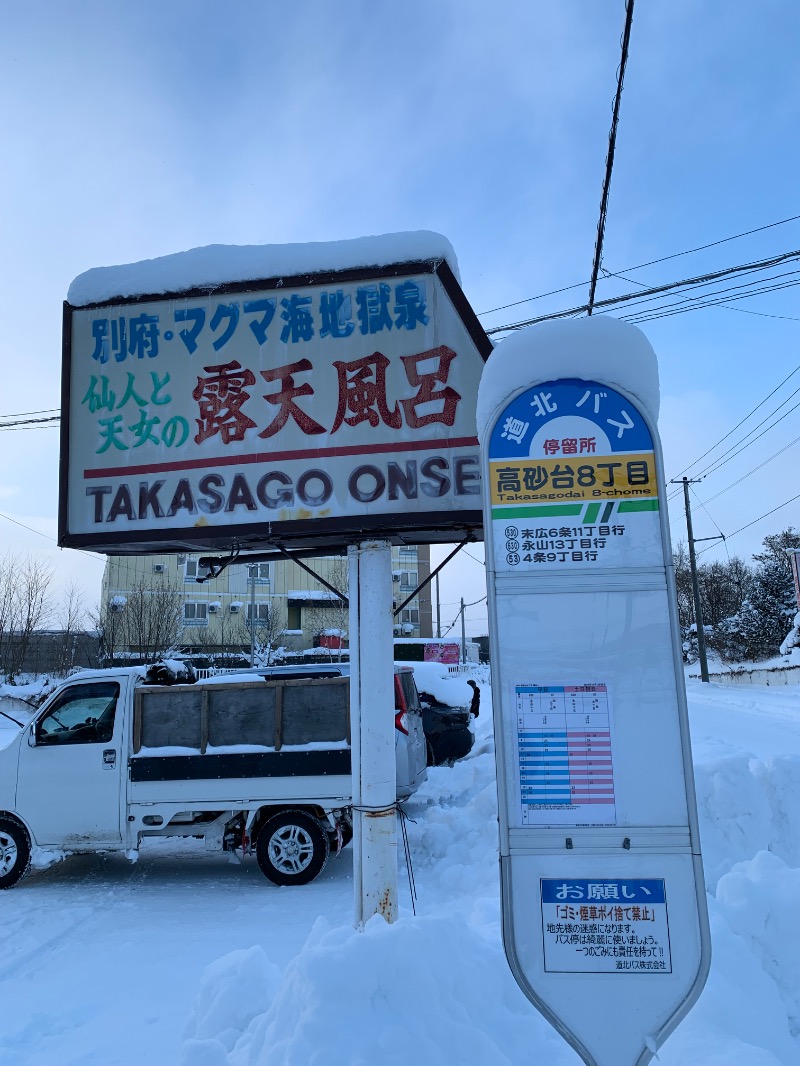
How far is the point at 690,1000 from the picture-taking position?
256 cm

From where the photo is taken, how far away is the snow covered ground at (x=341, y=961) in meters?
3.09

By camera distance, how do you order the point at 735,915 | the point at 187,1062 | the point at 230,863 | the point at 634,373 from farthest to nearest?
the point at 230,863 → the point at 735,915 → the point at 187,1062 → the point at 634,373

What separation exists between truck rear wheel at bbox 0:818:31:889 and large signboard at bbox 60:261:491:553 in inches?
154

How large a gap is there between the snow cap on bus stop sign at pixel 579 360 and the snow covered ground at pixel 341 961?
7.77 ft

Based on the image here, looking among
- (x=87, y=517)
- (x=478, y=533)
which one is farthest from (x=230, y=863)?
(x=478, y=533)

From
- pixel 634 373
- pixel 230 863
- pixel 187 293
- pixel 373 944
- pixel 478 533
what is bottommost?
pixel 230 863

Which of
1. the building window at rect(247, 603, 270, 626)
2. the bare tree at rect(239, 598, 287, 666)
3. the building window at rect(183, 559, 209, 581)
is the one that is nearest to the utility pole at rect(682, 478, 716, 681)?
the bare tree at rect(239, 598, 287, 666)

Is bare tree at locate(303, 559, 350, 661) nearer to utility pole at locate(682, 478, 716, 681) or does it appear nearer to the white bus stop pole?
utility pole at locate(682, 478, 716, 681)

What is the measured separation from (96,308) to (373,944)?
4132mm

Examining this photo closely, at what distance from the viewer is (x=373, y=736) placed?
4465 mm

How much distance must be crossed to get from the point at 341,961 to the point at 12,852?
522 cm

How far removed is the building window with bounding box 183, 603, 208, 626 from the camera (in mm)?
50866

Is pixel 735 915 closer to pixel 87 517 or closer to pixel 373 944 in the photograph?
pixel 373 944

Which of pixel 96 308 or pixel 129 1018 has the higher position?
pixel 96 308
